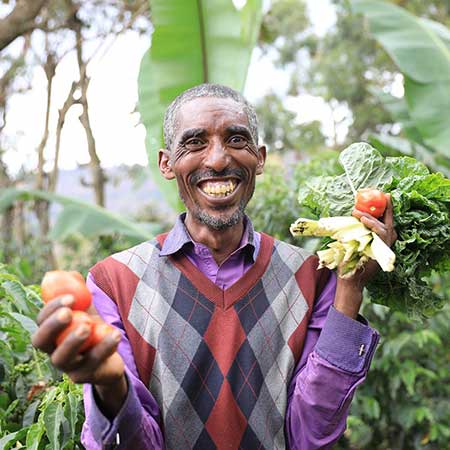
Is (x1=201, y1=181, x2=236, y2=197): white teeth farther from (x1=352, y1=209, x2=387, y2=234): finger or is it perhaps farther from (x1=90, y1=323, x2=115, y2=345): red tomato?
(x1=90, y1=323, x2=115, y2=345): red tomato

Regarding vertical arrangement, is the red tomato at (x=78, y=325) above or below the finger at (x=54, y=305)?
below

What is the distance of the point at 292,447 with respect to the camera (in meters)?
1.83

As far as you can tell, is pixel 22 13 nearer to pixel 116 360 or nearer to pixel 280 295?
pixel 280 295

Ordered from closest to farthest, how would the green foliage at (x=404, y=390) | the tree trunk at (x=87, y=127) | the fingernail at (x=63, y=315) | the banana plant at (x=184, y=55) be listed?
1. the fingernail at (x=63, y=315)
2. the banana plant at (x=184, y=55)
3. the green foliage at (x=404, y=390)
4. the tree trunk at (x=87, y=127)

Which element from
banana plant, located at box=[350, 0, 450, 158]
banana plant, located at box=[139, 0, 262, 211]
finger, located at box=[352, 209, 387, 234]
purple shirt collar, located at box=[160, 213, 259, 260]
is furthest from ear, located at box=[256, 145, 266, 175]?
banana plant, located at box=[350, 0, 450, 158]

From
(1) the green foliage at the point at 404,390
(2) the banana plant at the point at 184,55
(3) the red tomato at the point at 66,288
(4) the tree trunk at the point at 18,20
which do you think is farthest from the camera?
(4) the tree trunk at the point at 18,20

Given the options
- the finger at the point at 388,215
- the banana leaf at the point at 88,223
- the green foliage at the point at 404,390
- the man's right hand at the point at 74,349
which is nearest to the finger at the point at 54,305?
the man's right hand at the point at 74,349

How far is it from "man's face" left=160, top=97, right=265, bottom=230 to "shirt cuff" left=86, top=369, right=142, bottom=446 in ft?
1.72

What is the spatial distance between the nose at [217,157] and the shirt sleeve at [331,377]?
0.45 meters

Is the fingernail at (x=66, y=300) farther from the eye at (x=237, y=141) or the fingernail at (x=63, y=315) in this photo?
the eye at (x=237, y=141)

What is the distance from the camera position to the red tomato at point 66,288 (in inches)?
53.3

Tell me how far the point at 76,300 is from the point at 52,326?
0.11 meters

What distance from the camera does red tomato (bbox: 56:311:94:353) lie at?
127cm

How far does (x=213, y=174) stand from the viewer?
1.79 metres
